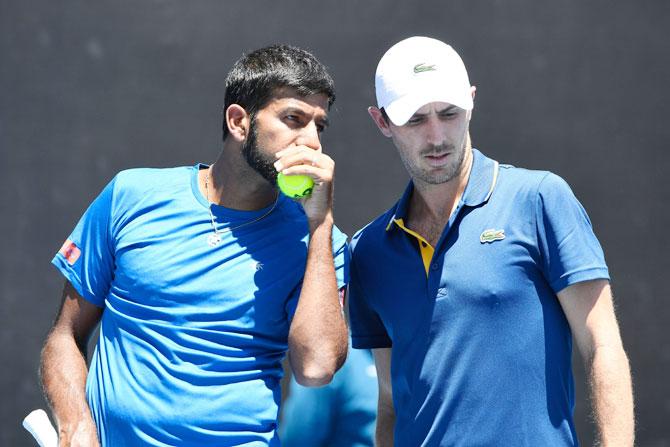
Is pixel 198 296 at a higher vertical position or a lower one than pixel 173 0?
lower

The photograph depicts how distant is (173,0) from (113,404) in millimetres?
2312

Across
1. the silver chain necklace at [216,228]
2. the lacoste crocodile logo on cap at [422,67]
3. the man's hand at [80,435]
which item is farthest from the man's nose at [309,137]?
the man's hand at [80,435]

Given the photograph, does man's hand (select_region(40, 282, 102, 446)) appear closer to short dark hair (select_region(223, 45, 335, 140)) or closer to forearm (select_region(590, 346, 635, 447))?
short dark hair (select_region(223, 45, 335, 140))

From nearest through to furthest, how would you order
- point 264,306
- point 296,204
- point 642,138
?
point 264,306, point 296,204, point 642,138

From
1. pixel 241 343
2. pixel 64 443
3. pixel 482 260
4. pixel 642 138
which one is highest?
pixel 642 138

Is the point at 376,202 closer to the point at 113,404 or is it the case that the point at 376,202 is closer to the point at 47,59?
the point at 47,59

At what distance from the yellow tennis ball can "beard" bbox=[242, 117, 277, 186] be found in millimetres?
78

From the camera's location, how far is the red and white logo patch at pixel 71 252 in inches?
125

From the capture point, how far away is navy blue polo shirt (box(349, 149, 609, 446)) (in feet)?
9.32

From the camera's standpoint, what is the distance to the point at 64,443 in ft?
9.91

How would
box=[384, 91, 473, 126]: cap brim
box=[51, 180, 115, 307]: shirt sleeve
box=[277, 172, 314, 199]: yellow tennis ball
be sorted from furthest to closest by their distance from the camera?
1. box=[51, 180, 115, 307]: shirt sleeve
2. box=[277, 172, 314, 199]: yellow tennis ball
3. box=[384, 91, 473, 126]: cap brim

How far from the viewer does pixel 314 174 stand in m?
3.05

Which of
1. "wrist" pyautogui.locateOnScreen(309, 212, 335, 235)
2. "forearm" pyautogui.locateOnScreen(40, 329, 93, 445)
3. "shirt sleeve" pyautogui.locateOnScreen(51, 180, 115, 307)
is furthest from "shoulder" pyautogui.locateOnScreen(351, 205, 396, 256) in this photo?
"forearm" pyautogui.locateOnScreen(40, 329, 93, 445)

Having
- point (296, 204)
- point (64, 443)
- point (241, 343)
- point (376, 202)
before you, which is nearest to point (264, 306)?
point (241, 343)
